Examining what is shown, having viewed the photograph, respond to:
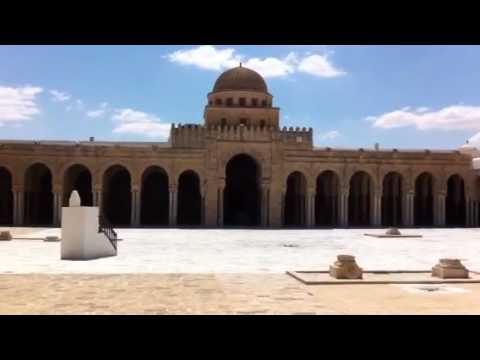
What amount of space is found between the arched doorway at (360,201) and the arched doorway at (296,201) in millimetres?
3425

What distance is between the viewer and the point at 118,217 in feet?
120

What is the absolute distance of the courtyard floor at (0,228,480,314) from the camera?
324 inches

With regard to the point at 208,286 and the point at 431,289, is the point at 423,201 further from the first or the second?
the point at 208,286

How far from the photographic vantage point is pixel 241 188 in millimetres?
37750

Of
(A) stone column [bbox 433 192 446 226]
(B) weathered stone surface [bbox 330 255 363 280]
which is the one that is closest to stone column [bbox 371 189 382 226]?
(A) stone column [bbox 433 192 446 226]

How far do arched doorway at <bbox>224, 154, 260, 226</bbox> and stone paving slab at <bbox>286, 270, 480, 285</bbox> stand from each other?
24830 millimetres

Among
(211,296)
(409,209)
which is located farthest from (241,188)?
(211,296)

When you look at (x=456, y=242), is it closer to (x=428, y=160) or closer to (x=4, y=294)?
(x=428, y=160)

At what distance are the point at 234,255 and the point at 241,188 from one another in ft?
70.5

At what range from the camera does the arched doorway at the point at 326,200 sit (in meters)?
35.8

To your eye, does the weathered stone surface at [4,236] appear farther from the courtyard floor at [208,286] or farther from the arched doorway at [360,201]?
the arched doorway at [360,201]

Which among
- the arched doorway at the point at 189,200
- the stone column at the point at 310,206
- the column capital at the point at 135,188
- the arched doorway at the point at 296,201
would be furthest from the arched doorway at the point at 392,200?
the column capital at the point at 135,188
